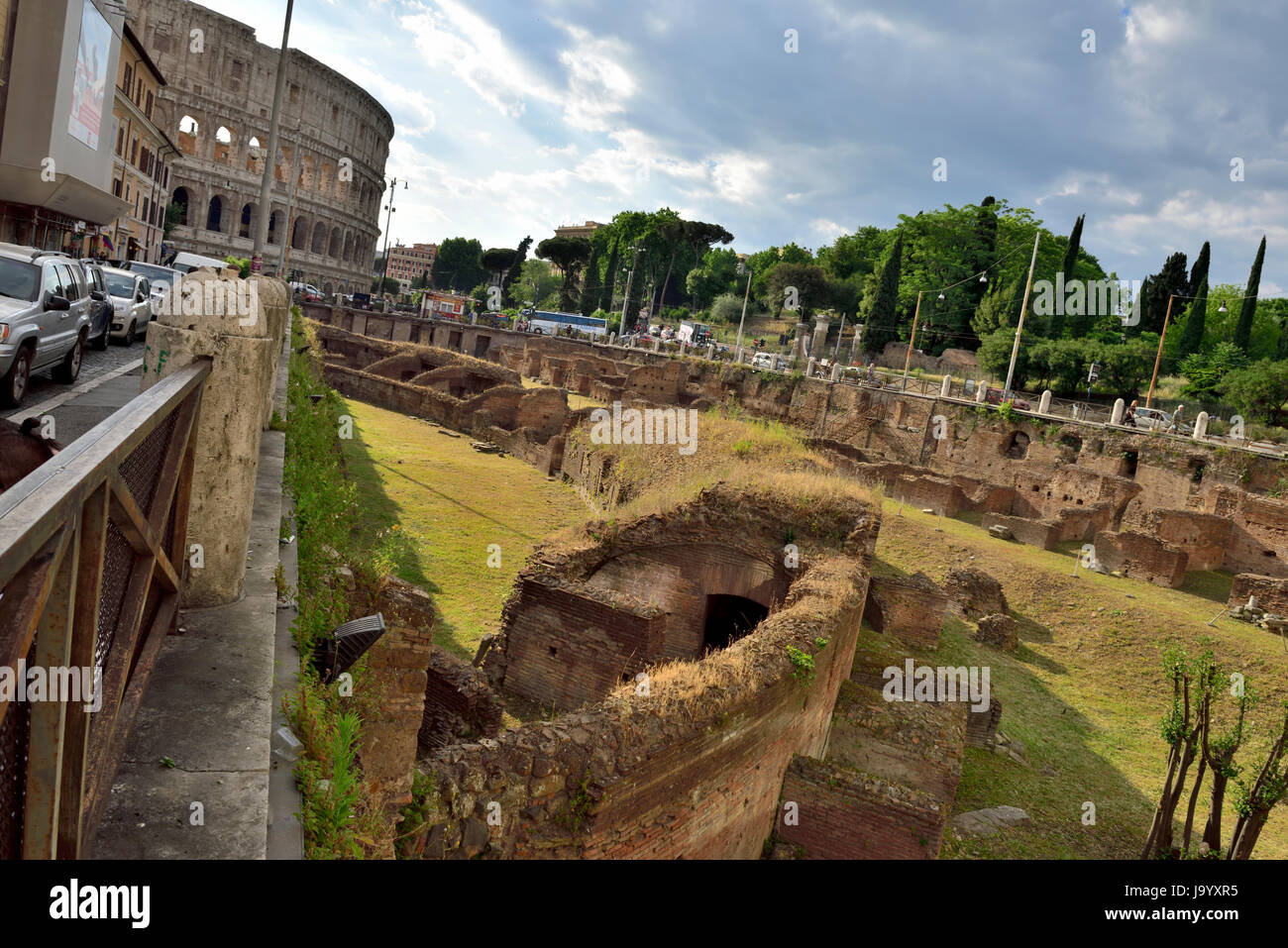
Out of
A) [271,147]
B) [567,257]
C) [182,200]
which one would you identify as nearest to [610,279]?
[567,257]

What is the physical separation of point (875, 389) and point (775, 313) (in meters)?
38.5

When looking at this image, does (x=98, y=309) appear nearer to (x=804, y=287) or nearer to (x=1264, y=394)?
(x=1264, y=394)

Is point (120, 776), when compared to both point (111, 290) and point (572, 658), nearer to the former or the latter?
point (572, 658)

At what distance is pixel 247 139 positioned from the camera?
2648 inches

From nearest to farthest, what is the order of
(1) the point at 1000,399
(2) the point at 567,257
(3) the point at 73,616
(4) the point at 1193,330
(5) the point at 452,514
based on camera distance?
1. (3) the point at 73,616
2. (5) the point at 452,514
3. (1) the point at 1000,399
4. (4) the point at 1193,330
5. (2) the point at 567,257

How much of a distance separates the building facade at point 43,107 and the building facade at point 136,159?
7727 millimetres

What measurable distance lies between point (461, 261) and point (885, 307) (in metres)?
80.4

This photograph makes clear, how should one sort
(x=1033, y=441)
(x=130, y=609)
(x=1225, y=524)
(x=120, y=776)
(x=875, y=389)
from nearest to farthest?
(x=120, y=776) < (x=130, y=609) < (x=1225, y=524) < (x=1033, y=441) < (x=875, y=389)

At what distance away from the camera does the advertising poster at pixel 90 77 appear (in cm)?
2436

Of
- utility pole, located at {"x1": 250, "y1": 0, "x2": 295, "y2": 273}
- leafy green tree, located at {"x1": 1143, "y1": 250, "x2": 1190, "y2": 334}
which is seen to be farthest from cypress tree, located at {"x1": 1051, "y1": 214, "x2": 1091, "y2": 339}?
utility pole, located at {"x1": 250, "y1": 0, "x2": 295, "y2": 273}

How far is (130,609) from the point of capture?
2611 mm

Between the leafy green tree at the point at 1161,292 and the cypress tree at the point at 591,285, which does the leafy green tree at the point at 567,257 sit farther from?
the leafy green tree at the point at 1161,292

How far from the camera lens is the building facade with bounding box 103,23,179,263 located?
36.2m
